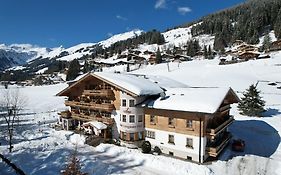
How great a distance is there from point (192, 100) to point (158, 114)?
4.73 meters

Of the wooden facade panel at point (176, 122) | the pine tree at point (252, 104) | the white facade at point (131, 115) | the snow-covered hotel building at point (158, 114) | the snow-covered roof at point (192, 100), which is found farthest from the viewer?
the pine tree at point (252, 104)

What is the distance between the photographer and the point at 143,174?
1074 inches

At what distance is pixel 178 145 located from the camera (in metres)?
31.6

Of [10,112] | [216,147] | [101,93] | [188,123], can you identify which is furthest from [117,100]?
[10,112]

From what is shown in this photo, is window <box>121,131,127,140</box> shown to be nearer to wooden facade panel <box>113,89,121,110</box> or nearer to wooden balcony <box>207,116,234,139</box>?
wooden facade panel <box>113,89,121,110</box>

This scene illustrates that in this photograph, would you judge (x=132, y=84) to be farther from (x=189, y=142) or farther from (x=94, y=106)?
(x=189, y=142)

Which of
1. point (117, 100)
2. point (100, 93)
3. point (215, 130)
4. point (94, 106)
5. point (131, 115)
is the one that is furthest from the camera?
point (94, 106)

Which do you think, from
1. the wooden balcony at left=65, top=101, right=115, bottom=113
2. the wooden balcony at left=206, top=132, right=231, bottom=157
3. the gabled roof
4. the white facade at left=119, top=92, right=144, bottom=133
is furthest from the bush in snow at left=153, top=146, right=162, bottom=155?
the wooden balcony at left=65, top=101, right=115, bottom=113

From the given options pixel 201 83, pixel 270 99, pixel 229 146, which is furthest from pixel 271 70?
pixel 229 146

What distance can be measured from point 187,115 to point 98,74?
1353 cm

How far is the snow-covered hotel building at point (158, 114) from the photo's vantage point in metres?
30.1

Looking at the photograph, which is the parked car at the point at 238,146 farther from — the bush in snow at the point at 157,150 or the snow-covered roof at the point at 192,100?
the bush in snow at the point at 157,150

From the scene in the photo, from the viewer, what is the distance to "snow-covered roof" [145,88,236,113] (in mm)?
29078

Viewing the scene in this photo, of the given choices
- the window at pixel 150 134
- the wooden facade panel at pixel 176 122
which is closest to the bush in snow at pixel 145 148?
the window at pixel 150 134
